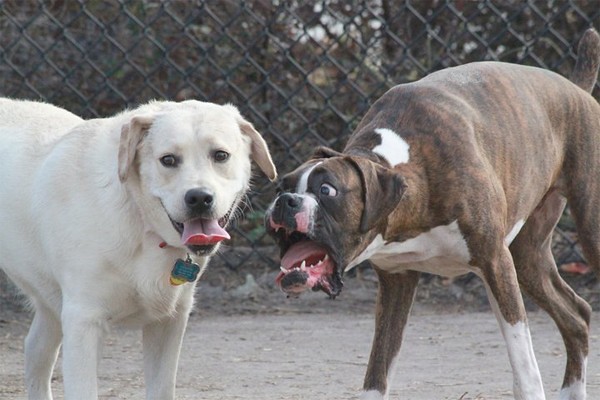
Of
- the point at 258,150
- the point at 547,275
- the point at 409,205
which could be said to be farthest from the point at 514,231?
the point at 258,150

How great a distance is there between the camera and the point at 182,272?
4.09m

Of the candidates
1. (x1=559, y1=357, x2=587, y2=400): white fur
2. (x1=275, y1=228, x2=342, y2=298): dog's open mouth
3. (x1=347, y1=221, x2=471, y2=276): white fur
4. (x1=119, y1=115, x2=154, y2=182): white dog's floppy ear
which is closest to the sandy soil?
(x1=559, y1=357, x2=587, y2=400): white fur

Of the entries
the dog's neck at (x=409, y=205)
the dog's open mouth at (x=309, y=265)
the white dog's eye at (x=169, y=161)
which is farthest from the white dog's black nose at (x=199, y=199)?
the dog's neck at (x=409, y=205)

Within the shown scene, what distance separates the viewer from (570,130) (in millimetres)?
4707

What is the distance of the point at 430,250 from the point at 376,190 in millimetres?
445

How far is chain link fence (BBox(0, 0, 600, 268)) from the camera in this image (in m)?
6.70

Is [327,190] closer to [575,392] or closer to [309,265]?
[309,265]

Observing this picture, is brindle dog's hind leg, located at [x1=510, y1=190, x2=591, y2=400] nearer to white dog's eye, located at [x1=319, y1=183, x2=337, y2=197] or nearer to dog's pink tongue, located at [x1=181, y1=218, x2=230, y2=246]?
white dog's eye, located at [x1=319, y1=183, x2=337, y2=197]

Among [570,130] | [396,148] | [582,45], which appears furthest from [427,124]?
[582,45]

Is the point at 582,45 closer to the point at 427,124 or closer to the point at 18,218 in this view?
the point at 427,124

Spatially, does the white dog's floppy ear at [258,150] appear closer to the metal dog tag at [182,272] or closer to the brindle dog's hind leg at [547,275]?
the metal dog tag at [182,272]

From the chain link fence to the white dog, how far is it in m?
2.44

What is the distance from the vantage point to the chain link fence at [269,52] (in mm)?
6695

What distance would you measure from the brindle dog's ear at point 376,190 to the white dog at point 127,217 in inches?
16.2
